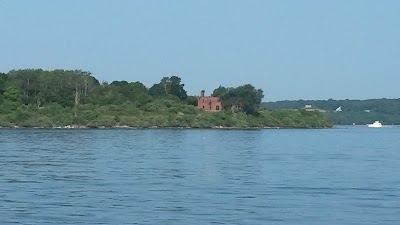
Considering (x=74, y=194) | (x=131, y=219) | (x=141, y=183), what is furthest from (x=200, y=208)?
(x=141, y=183)

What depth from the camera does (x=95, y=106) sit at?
179 m

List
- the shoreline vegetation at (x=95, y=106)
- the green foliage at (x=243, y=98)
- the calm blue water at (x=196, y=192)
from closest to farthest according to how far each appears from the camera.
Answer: the calm blue water at (x=196, y=192) → the shoreline vegetation at (x=95, y=106) → the green foliage at (x=243, y=98)

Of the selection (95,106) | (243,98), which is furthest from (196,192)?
(243,98)

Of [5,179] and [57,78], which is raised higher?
[57,78]

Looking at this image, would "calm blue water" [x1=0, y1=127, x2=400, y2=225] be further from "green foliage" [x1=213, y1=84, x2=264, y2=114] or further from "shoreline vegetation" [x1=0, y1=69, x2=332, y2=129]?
"green foliage" [x1=213, y1=84, x2=264, y2=114]

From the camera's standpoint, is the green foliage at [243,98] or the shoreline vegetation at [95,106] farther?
the green foliage at [243,98]

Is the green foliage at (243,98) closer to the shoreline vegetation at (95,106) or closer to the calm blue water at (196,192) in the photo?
the shoreline vegetation at (95,106)

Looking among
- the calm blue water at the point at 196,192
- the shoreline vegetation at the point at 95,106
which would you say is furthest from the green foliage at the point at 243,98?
the calm blue water at the point at 196,192

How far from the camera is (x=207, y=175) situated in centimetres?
4300

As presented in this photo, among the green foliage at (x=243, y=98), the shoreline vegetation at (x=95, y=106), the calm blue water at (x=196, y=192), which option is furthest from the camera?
the green foliage at (x=243, y=98)

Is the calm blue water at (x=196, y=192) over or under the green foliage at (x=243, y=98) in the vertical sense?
under

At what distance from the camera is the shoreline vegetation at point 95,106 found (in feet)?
553

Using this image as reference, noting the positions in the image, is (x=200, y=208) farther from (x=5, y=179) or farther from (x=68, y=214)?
(x=5, y=179)

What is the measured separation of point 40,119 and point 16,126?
4684 millimetres
